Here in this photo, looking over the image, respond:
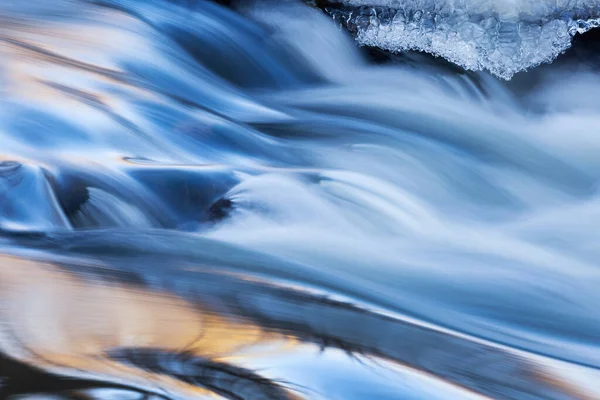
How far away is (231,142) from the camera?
69.1 inches

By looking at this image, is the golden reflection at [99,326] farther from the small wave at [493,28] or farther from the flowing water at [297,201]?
the small wave at [493,28]

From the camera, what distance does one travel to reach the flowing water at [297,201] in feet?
3.57

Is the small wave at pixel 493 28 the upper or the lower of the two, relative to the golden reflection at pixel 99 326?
upper

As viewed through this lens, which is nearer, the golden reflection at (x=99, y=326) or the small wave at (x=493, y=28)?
the golden reflection at (x=99, y=326)

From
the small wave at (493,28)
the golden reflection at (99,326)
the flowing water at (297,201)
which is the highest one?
the small wave at (493,28)

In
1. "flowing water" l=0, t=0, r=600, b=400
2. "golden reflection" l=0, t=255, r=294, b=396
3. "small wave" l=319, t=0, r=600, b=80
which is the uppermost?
"small wave" l=319, t=0, r=600, b=80

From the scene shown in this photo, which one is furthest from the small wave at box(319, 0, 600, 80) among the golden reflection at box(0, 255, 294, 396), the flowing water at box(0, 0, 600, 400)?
the golden reflection at box(0, 255, 294, 396)

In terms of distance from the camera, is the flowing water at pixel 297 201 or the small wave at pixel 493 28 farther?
the small wave at pixel 493 28

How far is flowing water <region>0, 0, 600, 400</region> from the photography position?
1.09m

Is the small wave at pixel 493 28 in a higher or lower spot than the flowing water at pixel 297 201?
higher

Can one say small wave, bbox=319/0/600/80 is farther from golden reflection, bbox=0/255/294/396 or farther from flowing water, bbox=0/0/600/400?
golden reflection, bbox=0/255/294/396

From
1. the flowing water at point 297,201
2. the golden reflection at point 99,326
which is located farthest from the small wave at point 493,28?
the golden reflection at point 99,326

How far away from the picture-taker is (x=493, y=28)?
6.56 feet

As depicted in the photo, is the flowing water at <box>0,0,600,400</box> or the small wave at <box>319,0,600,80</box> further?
the small wave at <box>319,0,600,80</box>
